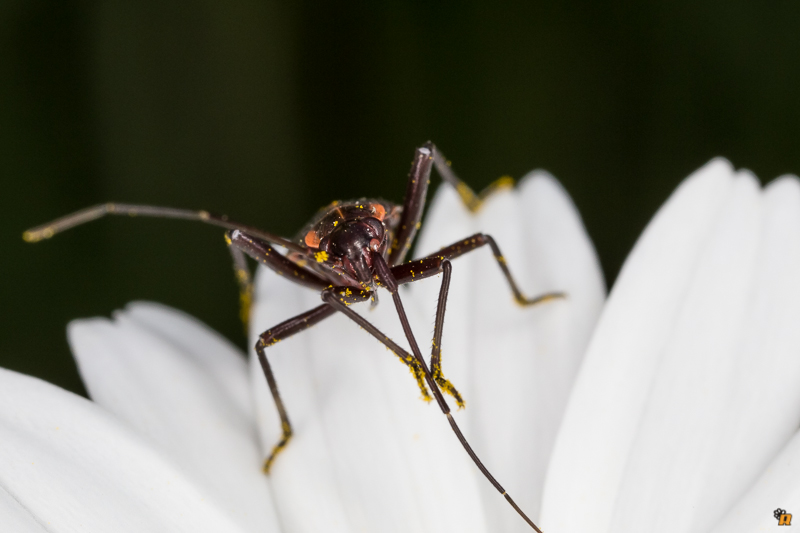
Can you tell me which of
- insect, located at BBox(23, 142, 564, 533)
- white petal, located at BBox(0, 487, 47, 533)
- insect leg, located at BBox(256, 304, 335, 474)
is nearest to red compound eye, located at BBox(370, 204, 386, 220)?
insect, located at BBox(23, 142, 564, 533)

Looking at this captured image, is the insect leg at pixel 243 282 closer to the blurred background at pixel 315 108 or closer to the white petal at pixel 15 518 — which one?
the blurred background at pixel 315 108

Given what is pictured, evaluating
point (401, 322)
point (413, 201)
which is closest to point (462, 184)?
point (413, 201)

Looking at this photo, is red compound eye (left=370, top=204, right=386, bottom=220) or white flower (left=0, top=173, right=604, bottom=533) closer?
white flower (left=0, top=173, right=604, bottom=533)

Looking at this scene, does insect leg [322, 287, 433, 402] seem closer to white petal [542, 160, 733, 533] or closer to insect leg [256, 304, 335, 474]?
insect leg [256, 304, 335, 474]

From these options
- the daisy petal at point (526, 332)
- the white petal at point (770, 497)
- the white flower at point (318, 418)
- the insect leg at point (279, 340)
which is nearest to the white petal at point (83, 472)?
the white flower at point (318, 418)

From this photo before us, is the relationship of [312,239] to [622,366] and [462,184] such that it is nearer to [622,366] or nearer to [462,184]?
[462,184]

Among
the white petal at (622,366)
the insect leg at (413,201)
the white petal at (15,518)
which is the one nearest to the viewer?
the white petal at (15,518)
